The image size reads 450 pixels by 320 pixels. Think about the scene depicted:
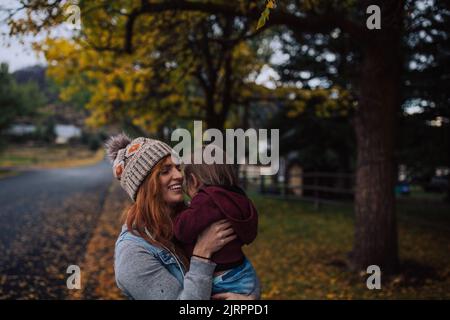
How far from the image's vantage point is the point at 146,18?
29.7 feet

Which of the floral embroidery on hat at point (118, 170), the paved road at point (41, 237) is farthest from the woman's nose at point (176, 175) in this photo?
the paved road at point (41, 237)

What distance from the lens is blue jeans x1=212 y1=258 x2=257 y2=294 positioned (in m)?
2.17

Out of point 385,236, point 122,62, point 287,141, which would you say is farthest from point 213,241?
point 287,141

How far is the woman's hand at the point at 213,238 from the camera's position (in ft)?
6.79

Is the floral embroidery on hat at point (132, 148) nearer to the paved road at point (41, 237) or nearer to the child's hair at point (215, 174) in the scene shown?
the child's hair at point (215, 174)

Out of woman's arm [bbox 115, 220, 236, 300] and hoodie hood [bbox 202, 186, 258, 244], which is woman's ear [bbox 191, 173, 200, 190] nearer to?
hoodie hood [bbox 202, 186, 258, 244]

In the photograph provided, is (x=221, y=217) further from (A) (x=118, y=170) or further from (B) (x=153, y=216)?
(A) (x=118, y=170)

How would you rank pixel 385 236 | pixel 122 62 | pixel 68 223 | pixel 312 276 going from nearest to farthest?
pixel 385 236 < pixel 312 276 < pixel 122 62 < pixel 68 223

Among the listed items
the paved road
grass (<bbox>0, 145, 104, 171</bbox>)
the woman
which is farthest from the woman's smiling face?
grass (<bbox>0, 145, 104, 171</bbox>)

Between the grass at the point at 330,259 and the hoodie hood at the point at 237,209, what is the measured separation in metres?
4.93

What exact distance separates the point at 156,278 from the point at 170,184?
0.50 m

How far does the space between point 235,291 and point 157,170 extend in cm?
71

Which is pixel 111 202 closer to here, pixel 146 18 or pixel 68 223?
pixel 68 223
